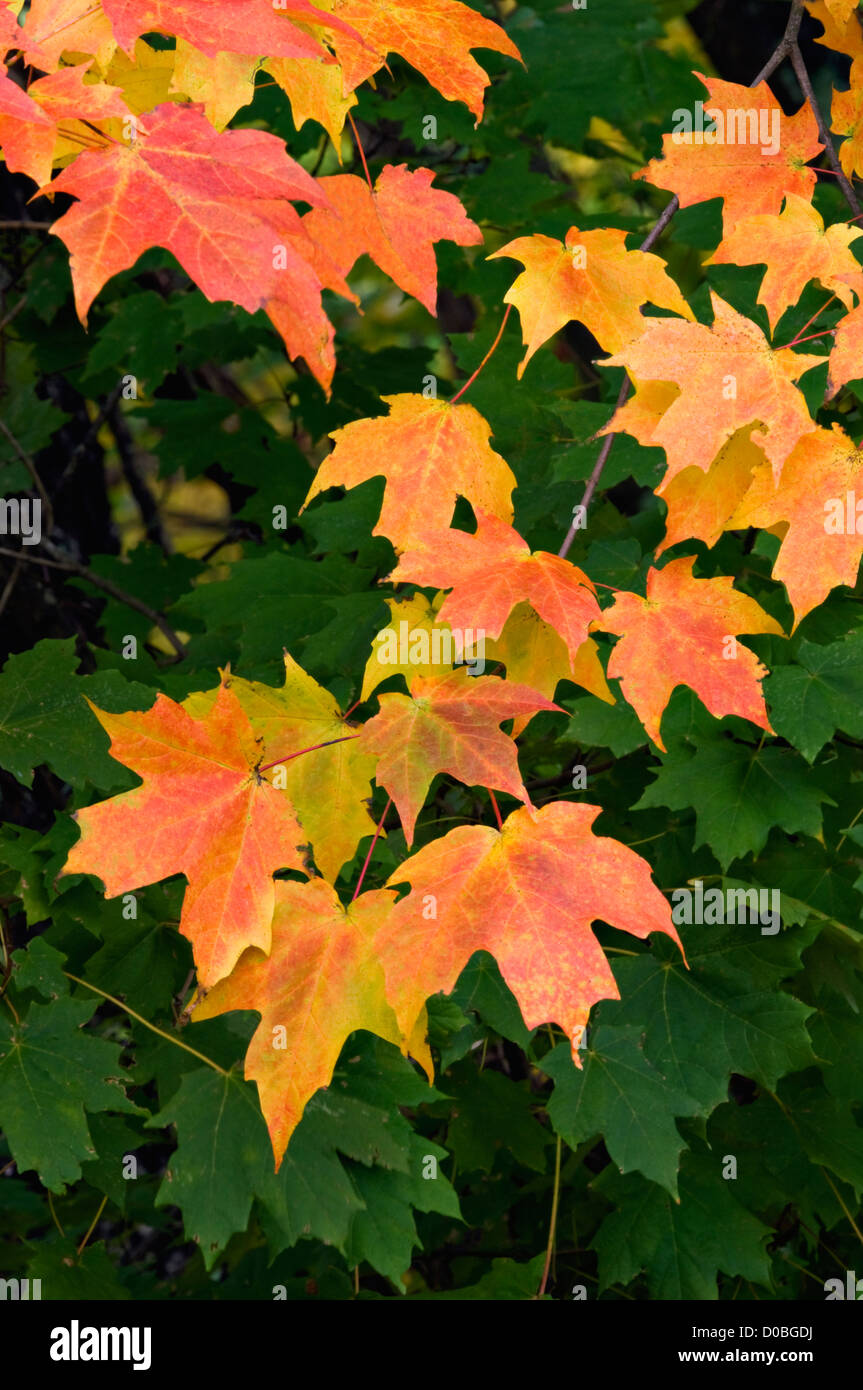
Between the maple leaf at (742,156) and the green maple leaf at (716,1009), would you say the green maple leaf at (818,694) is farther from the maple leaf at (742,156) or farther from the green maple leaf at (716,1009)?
the maple leaf at (742,156)

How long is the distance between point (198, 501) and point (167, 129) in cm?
784

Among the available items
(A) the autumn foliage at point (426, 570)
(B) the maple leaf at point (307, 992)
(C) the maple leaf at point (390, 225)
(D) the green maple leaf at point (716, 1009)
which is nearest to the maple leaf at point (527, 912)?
(A) the autumn foliage at point (426, 570)

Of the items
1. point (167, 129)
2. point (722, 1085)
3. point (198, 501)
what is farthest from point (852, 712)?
point (198, 501)

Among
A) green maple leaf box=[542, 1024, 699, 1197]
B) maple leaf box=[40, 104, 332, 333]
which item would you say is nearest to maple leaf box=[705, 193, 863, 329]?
maple leaf box=[40, 104, 332, 333]

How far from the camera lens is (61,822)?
233 centimetres

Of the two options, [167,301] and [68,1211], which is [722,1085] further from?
[167,301]

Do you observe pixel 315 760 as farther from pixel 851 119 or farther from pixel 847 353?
pixel 851 119

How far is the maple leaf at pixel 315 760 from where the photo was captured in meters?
1.90

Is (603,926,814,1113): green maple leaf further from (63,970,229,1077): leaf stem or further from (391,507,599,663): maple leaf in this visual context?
(391,507,599,663): maple leaf

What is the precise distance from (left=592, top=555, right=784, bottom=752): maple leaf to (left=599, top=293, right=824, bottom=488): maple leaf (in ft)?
0.72

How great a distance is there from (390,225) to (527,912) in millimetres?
1050

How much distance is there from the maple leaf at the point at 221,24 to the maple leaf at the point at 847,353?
28.6 inches

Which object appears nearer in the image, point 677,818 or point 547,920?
point 547,920

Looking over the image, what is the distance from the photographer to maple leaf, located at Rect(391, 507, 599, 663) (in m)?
1.67
